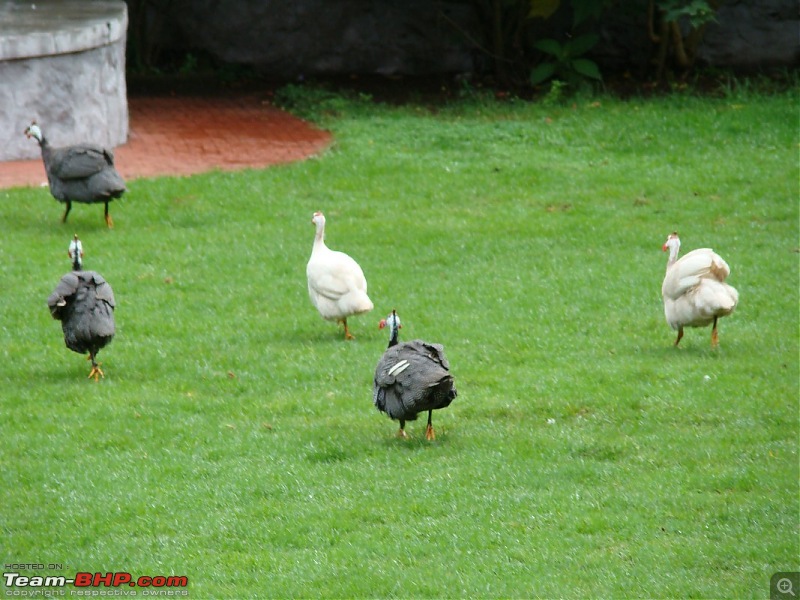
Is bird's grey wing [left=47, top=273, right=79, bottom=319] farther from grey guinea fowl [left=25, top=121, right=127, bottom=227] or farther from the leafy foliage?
the leafy foliage

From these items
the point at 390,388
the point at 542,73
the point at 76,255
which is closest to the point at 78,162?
the point at 76,255

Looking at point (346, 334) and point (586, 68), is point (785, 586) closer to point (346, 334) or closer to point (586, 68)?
point (346, 334)

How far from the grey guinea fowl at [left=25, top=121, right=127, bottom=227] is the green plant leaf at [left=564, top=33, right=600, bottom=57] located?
872cm

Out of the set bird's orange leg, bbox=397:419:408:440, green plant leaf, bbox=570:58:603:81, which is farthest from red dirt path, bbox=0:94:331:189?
bird's orange leg, bbox=397:419:408:440

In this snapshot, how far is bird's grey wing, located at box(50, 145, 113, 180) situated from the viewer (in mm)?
12805

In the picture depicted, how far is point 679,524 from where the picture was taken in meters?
6.93

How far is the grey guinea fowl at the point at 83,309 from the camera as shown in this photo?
9.04 metres

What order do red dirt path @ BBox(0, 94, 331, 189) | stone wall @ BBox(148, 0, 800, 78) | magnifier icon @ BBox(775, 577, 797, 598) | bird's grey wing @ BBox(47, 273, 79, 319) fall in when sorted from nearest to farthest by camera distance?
magnifier icon @ BBox(775, 577, 797, 598)
bird's grey wing @ BBox(47, 273, 79, 319)
red dirt path @ BBox(0, 94, 331, 189)
stone wall @ BBox(148, 0, 800, 78)

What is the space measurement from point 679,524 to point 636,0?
13.9 meters

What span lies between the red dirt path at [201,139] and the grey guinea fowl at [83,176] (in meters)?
1.86

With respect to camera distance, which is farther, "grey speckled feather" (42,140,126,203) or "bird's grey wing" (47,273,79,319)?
"grey speckled feather" (42,140,126,203)

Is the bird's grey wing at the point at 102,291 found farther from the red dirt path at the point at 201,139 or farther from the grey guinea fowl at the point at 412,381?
the red dirt path at the point at 201,139

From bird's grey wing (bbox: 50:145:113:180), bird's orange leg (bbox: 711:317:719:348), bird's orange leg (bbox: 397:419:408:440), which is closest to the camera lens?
bird's orange leg (bbox: 397:419:408:440)

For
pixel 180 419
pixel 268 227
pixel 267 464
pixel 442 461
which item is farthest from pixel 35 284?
pixel 442 461
